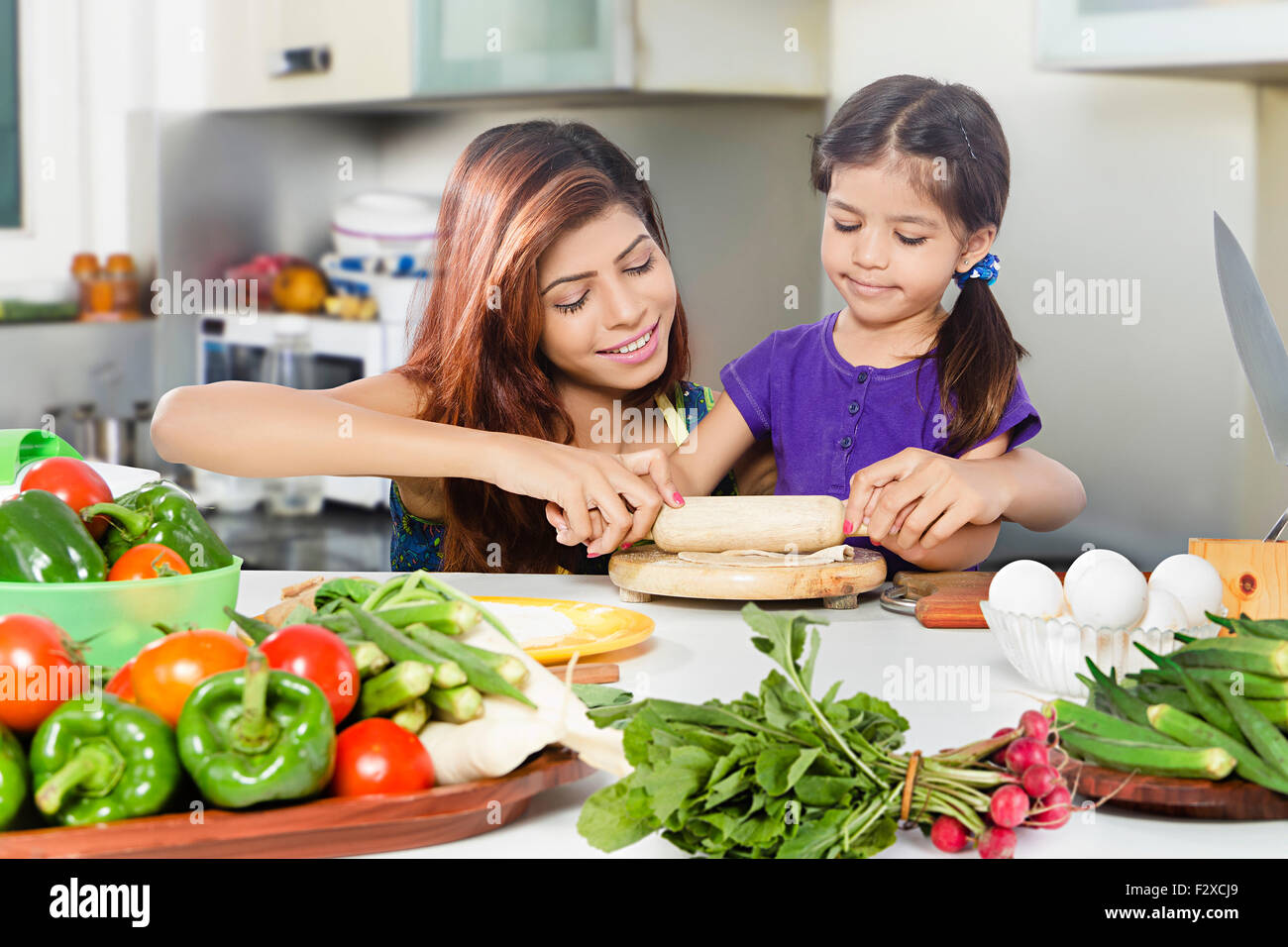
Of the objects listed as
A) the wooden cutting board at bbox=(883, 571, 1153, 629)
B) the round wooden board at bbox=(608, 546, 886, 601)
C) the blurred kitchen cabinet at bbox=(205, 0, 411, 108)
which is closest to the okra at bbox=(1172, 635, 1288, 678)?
the wooden cutting board at bbox=(883, 571, 1153, 629)

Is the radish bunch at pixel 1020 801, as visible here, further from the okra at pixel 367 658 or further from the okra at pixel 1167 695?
the okra at pixel 367 658

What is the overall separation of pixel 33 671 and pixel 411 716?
0.21 metres

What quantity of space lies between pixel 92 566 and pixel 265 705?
31 cm

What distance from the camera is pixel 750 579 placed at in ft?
4.22

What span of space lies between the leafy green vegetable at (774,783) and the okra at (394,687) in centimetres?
13

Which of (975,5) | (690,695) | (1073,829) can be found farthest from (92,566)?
(975,5)

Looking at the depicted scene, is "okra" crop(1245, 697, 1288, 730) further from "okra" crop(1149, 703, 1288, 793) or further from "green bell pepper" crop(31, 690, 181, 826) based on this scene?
"green bell pepper" crop(31, 690, 181, 826)

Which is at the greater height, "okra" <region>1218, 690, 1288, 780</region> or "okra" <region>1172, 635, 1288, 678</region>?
"okra" <region>1172, 635, 1288, 678</region>

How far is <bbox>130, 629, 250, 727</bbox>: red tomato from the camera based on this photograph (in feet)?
2.38

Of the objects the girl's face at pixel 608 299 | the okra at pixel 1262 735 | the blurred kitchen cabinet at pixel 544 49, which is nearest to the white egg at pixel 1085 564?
the okra at pixel 1262 735

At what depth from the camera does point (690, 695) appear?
1.03 metres

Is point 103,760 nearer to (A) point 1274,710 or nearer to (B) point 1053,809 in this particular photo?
(B) point 1053,809

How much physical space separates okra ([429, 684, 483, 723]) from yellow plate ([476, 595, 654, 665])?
0.27 m

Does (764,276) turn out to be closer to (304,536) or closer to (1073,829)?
(304,536)
